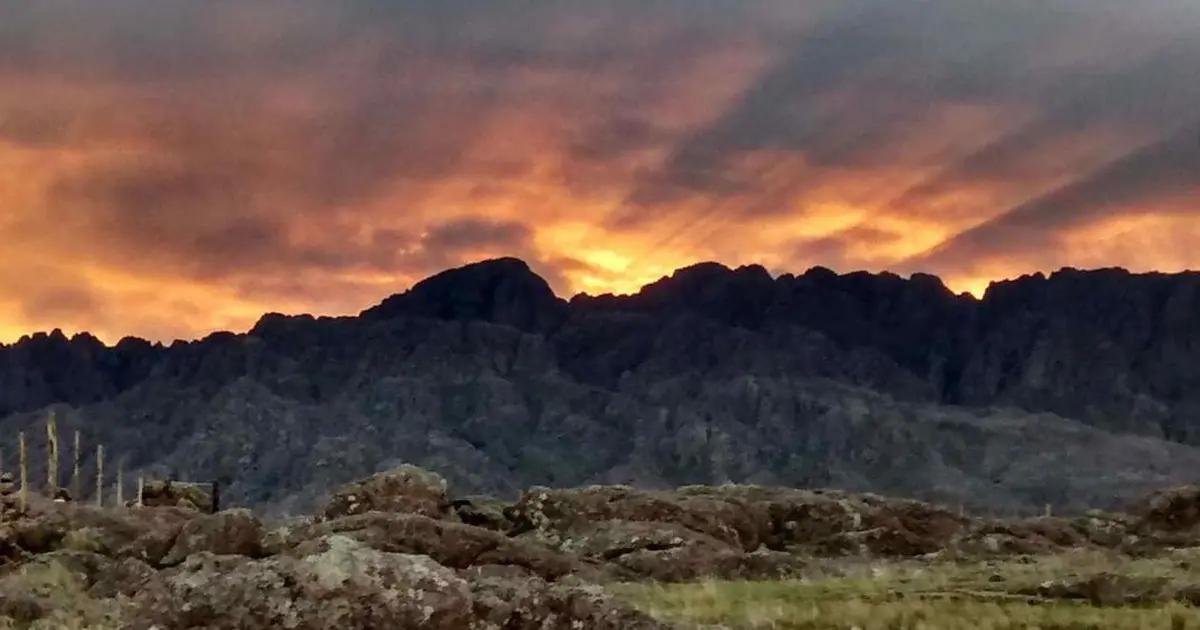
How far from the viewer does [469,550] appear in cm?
5025

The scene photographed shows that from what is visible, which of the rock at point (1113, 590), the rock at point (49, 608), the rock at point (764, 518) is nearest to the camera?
the rock at point (49, 608)

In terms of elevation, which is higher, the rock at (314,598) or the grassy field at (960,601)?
the rock at (314,598)

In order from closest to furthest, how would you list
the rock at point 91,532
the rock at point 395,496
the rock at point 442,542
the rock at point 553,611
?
the rock at point 553,611
the rock at point 442,542
the rock at point 91,532
the rock at point 395,496

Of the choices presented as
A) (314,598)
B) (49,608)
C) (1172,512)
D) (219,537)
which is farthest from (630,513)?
(314,598)

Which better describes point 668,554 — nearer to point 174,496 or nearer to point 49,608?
point 49,608

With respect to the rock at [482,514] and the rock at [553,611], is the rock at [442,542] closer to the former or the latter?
the rock at [482,514]

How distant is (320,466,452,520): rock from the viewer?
234 feet

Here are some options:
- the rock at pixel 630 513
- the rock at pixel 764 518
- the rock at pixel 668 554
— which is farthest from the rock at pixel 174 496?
the rock at pixel 668 554

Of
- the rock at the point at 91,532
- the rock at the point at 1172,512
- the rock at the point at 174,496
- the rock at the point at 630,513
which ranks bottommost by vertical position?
the rock at the point at 1172,512

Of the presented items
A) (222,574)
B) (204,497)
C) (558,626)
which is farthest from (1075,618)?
(204,497)

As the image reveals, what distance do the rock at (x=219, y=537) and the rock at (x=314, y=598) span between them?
35.2 meters

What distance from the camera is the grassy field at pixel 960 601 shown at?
2633 cm

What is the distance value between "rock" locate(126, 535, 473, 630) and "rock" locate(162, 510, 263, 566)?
35154 mm

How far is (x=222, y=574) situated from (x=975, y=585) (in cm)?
3173
